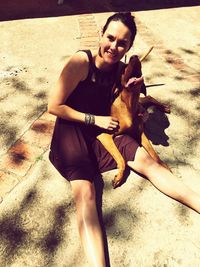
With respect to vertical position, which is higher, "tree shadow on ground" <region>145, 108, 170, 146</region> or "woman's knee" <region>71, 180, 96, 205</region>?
"woman's knee" <region>71, 180, 96, 205</region>

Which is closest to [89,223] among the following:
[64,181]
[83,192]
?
[83,192]

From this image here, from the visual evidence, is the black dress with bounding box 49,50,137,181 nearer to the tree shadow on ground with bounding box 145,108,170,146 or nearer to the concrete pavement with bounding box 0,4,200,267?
the concrete pavement with bounding box 0,4,200,267

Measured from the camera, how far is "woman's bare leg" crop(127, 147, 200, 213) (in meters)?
2.64

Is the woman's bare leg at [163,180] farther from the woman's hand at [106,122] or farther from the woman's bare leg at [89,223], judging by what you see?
the woman's bare leg at [89,223]

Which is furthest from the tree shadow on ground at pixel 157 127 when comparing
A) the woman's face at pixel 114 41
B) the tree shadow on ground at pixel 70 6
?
the tree shadow on ground at pixel 70 6

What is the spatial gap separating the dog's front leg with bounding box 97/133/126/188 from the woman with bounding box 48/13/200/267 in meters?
0.07

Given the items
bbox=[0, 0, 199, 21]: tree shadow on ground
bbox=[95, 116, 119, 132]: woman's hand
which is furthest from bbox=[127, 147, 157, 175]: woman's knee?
bbox=[0, 0, 199, 21]: tree shadow on ground

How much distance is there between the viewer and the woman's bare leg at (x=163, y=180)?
2.64 metres

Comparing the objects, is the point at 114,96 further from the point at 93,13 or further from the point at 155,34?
the point at 93,13

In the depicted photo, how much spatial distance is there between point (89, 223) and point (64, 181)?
24.3 inches

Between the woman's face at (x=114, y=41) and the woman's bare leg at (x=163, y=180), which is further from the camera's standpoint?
the woman's bare leg at (x=163, y=180)

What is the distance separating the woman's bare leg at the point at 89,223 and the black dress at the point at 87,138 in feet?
0.30

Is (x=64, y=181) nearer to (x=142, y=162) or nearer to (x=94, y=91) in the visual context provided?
(x=142, y=162)

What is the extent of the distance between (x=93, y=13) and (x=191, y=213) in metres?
4.82
